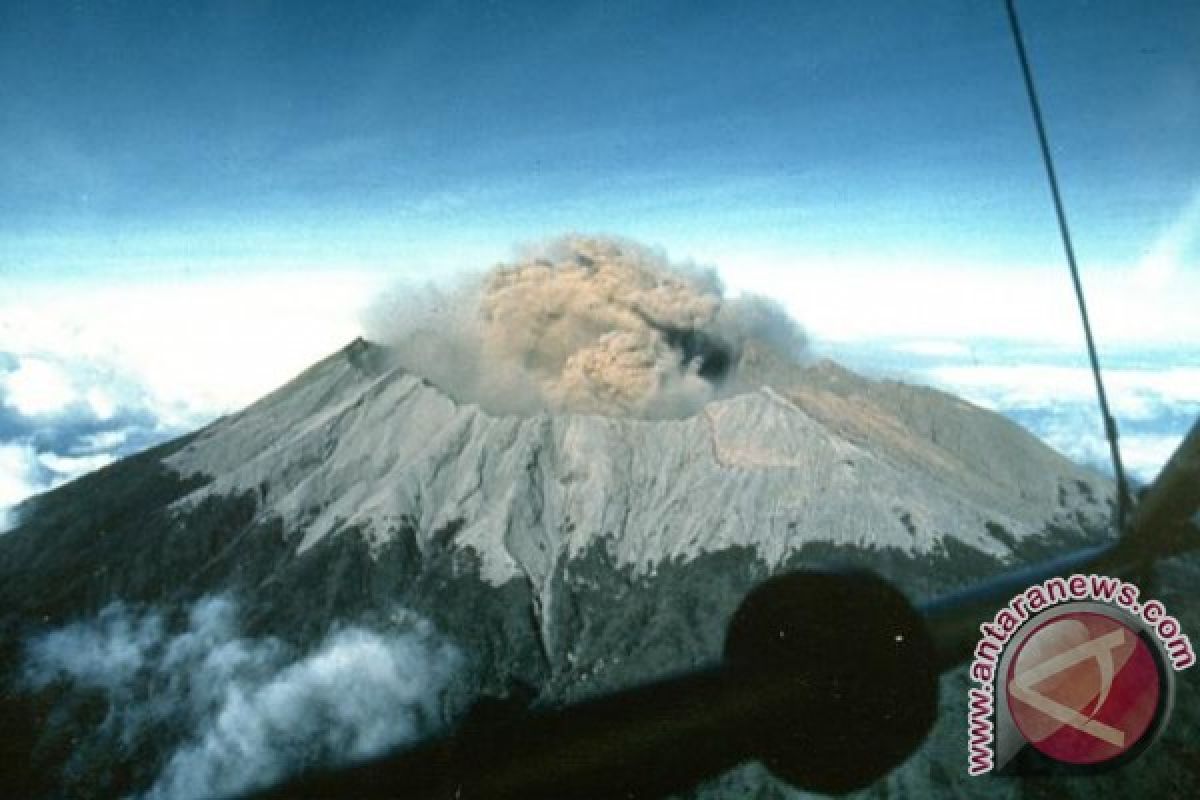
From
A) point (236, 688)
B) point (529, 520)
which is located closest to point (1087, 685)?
point (236, 688)

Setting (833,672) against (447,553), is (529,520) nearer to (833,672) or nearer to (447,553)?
Result: (447,553)

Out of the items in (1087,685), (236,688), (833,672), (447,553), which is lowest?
(236,688)

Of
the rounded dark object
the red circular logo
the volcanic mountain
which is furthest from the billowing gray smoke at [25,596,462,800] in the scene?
the rounded dark object

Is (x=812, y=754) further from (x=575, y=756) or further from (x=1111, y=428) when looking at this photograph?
(x=1111, y=428)

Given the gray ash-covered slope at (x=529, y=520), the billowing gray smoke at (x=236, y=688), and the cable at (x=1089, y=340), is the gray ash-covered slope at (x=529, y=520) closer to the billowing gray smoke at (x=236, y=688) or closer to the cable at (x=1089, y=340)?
the billowing gray smoke at (x=236, y=688)

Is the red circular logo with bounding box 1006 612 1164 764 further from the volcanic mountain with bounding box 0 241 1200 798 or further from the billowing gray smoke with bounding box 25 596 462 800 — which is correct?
the billowing gray smoke with bounding box 25 596 462 800

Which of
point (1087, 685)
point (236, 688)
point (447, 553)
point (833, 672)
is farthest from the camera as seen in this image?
point (447, 553)

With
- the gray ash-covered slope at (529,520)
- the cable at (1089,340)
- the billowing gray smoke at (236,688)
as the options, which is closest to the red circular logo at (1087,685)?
the cable at (1089,340)
